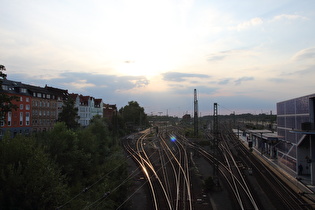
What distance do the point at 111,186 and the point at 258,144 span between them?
108 feet

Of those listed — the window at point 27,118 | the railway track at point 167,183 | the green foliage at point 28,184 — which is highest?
the window at point 27,118

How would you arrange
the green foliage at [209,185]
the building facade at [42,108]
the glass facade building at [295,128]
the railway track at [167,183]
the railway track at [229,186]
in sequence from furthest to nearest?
the building facade at [42,108] < the glass facade building at [295,128] < the green foliage at [209,185] < the railway track at [167,183] < the railway track at [229,186]

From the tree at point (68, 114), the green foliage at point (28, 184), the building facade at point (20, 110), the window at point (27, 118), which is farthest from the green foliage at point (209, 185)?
the window at point (27, 118)

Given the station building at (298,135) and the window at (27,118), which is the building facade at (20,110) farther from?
the station building at (298,135)

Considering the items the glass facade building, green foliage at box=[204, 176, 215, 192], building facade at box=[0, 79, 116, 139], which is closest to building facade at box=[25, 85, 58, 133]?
building facade at box=[0, 79, 116, 139]

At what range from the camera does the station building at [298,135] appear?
21.2 meters

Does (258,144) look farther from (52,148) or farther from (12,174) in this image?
(12,174)

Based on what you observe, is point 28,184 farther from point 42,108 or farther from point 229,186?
point 42,108

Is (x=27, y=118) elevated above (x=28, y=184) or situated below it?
above

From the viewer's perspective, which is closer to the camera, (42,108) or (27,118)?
(27,118)

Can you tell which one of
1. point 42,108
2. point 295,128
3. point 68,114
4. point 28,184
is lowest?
point 28,184

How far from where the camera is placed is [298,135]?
77.7 feet

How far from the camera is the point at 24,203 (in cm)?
1059

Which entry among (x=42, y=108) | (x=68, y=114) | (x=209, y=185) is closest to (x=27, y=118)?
(x=42, y=108)
